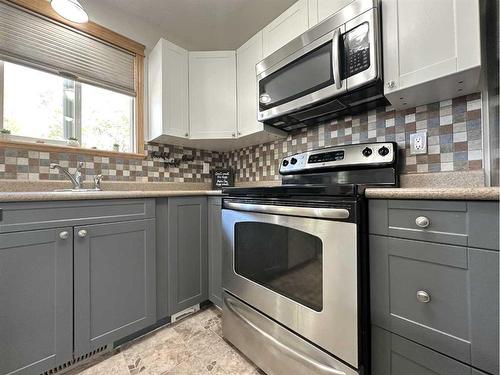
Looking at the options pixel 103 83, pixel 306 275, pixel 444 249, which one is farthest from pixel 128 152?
pixel 444 249

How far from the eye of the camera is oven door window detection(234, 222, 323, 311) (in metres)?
0.92

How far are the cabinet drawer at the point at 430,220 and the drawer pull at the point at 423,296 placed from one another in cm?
17

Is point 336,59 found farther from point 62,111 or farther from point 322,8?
point 62,111

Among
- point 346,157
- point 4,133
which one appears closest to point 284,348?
point 346,157

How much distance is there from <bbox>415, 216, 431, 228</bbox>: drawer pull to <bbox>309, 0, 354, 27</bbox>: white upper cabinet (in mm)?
1243

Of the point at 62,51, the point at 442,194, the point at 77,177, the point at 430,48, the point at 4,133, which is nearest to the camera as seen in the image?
the point at 442,194

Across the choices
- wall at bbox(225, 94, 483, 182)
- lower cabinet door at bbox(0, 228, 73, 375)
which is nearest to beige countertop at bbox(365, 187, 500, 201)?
wall at bbox(225, 94, 483, 182)

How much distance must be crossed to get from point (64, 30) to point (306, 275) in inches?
96.2

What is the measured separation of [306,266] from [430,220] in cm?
49

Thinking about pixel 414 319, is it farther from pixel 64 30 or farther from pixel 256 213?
pixel 64 30

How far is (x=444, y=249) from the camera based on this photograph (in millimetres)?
660

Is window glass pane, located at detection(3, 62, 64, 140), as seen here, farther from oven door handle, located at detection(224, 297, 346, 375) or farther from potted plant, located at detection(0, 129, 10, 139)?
oven door handle, located at detection(224, 297, 346, 375)

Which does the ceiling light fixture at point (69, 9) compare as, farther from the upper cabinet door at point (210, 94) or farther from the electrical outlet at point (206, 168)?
the electrical outlet at point (206, 168)

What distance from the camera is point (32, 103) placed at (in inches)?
63.1
